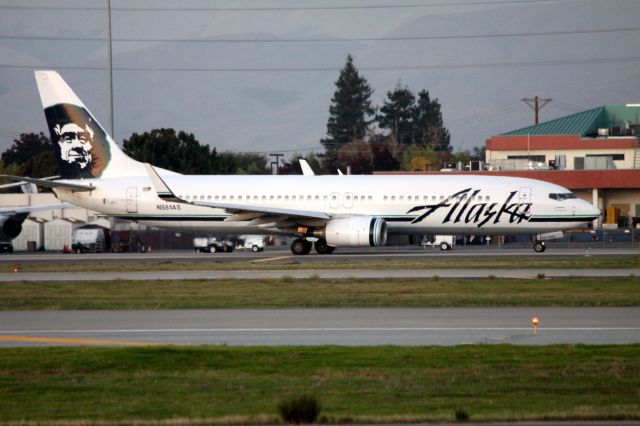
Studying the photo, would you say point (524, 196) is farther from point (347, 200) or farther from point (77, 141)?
point (77, 141)

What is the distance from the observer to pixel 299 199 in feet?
157

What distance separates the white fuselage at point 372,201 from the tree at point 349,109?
142063 mm

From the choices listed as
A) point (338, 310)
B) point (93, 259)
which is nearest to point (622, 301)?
point (338, 310)

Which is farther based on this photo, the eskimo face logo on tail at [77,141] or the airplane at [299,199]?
the eskimo face logo on tail at [77,141]

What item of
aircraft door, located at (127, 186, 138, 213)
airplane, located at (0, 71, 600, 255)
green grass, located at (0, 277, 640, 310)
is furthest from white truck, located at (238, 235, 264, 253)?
green grass, located at (0, 277, 640, 310)

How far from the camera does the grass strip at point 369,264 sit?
1431 inches

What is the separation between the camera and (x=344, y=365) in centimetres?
1530

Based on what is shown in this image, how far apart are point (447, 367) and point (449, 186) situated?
3162cm

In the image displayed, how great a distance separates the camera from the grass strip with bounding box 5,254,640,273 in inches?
1431

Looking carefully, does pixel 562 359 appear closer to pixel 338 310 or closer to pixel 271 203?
pixel 338 310

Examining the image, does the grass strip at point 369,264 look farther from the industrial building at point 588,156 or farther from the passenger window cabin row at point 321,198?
the industrial building at point 588,156

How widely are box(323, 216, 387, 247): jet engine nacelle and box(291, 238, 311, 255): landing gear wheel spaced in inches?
96.7

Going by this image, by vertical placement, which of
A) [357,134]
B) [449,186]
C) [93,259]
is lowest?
[93,259]

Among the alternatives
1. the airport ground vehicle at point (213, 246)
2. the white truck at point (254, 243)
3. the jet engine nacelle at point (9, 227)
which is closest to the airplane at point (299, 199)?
the jet engine nacelle at point (9, 227)
